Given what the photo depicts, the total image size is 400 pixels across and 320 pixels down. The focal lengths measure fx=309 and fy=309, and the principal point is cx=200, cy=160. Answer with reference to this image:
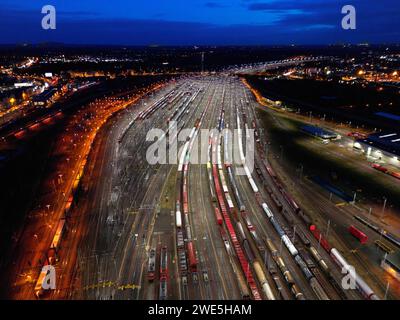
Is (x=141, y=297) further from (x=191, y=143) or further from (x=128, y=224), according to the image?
(x=191, y=143)

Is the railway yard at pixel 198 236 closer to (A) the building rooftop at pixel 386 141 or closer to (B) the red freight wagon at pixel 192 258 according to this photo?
(B) the red freight wagon at pixel 192 258

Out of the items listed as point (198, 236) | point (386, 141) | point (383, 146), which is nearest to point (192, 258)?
point (198, 236)

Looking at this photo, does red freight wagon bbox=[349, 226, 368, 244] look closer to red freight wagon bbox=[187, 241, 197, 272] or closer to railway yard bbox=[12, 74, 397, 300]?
railway yard bbox=[12, 74, 397, 300]

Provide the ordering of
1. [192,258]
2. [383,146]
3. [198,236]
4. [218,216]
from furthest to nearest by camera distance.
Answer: [383,146] < [218,216] < [198,236] < [192,258]

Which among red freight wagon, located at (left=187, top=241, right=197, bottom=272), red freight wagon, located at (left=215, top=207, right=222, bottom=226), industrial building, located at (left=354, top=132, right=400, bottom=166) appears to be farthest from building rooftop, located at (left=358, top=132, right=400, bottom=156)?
red freight wagon, located at (left=187, top=241, right=197, bottom=272)

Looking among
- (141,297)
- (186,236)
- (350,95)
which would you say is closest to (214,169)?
(186,236)

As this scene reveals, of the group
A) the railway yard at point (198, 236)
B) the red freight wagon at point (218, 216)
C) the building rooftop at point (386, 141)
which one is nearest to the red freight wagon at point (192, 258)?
the railway yard at point (198, 236)

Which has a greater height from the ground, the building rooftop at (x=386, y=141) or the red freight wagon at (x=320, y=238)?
the building rooftop at (x=386, y=141)

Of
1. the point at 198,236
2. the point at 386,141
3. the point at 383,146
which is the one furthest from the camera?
the point at 386,141

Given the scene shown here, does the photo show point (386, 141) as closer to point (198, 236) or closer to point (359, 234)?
point (359, 234)
